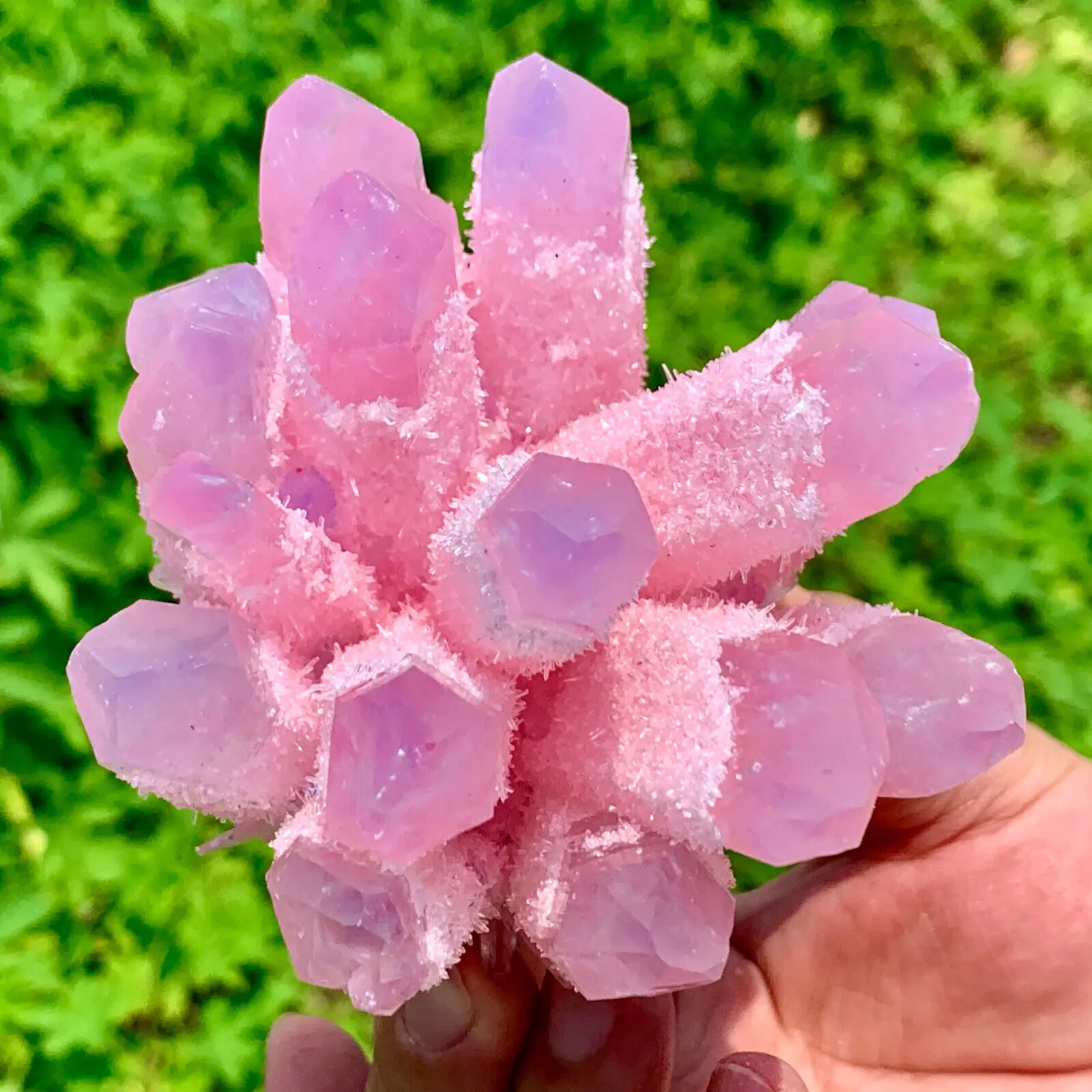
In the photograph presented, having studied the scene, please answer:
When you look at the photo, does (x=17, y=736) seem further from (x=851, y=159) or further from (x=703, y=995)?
(x=851, y=159)

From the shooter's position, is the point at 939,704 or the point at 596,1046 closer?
the point at 939,704

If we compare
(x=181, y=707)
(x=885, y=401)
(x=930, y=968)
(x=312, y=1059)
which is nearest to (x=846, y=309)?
(x=885, y=401)

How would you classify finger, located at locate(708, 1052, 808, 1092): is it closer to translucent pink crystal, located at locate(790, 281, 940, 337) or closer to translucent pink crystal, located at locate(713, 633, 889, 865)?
translucent pink crystal, located at locate(713, 633, 889, 865)

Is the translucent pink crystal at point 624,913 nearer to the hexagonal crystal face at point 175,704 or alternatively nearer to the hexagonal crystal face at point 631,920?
the hexagonal crystal face at point 631,920

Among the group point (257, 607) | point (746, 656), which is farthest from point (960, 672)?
point (257, 607)

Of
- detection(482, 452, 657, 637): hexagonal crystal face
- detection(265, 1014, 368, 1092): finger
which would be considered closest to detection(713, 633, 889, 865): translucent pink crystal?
detection(482, 452, 657, 637): hexagonal crystal face

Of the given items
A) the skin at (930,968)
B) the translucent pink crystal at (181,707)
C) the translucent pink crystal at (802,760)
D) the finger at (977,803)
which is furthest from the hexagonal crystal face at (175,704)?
the finger at (977,803)

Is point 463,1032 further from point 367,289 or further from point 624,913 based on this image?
point 367,289

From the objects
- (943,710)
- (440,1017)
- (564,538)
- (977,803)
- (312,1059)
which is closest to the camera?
(564,538)

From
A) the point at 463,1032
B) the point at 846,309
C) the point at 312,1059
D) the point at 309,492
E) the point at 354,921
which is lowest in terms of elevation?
the point at 312,1059
